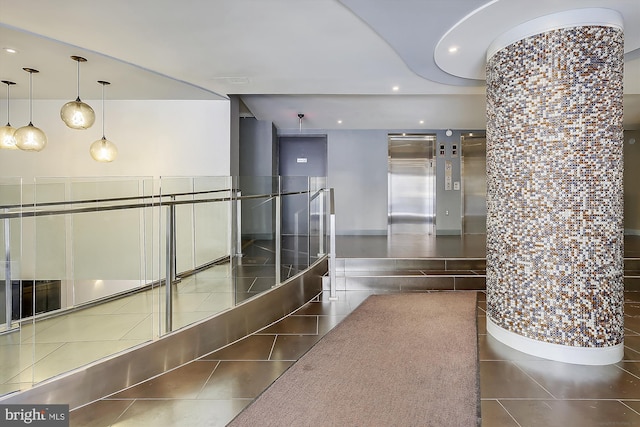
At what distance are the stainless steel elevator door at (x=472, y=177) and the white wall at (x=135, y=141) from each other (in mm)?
5800

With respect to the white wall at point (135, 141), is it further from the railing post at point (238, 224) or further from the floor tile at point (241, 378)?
the floor tile at point (241, 378)

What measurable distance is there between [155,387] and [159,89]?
4.27 m

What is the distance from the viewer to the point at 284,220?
4.04 meters

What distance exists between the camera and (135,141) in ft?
19.6

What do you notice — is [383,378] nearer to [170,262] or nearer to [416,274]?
[170,262]

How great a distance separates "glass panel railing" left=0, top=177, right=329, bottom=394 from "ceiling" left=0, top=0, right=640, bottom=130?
4.56ft

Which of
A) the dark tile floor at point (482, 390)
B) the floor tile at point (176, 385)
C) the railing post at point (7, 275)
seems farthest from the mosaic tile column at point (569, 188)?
the railing post at point (7, 275)

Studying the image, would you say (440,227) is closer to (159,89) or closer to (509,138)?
(509,138)

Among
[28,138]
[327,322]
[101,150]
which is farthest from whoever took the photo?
[101,150]

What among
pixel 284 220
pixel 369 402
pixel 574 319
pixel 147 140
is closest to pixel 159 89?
pixel 147 140

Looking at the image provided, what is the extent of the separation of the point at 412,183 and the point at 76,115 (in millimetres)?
6903

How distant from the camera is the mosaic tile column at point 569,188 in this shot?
275 centimetres

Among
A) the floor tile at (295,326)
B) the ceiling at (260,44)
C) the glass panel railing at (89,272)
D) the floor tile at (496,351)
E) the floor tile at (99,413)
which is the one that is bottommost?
the floor tile at (496,351)

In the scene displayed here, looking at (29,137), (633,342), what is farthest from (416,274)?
(29,137)
